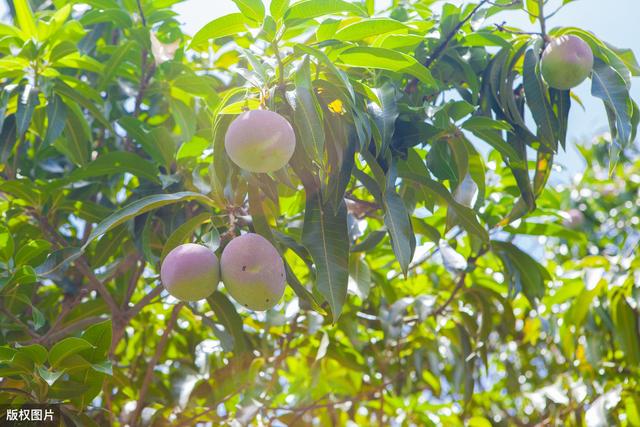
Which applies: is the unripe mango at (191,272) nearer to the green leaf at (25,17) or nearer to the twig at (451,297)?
the green leaf at (25,17)

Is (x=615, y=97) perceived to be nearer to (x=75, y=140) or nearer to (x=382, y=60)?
(x=382, y=60)

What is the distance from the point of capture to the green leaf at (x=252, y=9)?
1.34 m

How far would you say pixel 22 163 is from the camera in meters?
2.23

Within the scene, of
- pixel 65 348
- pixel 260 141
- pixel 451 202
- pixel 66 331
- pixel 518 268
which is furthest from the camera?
pixel 518 268

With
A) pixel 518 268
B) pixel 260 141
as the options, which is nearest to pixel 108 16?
pixel 260 141

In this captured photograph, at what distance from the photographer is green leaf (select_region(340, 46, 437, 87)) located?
1.39 m

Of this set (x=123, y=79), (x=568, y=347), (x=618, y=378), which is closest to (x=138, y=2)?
(x=123, y=79)

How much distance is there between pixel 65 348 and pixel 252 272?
455 mm

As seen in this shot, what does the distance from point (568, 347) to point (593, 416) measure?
0.25 meters

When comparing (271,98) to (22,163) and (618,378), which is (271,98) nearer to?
(22,163)

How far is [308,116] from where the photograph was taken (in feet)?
4.05

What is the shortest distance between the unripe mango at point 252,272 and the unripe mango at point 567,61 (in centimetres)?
70

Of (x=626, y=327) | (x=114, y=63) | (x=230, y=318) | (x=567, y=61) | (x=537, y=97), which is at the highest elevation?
(x=567, y=61)

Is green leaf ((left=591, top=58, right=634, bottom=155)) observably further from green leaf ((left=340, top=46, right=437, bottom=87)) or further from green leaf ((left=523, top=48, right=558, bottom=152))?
green leaf ((left=340, top=46, right=437, bottom=87))
